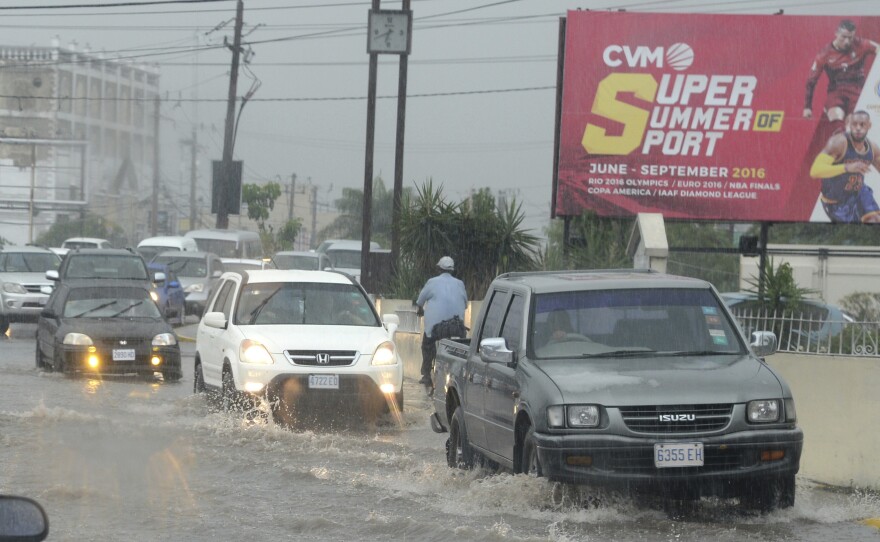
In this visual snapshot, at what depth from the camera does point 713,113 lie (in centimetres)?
2359

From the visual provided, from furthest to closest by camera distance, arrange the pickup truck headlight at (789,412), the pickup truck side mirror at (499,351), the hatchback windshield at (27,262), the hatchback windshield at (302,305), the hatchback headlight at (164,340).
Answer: the hatchback windshield at (27,262) < the hatchback headlight at (164,340) < the hatchback windshield at (302,305) < the pickup truck side mirror at (499,351) < the pickup truck headlight at (789,412)

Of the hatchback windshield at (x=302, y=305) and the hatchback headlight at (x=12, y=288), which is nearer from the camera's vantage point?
the hatchback windshield at (x=302, y=305)

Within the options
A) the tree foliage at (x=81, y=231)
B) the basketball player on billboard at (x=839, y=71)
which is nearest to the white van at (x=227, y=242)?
the basketball player on billboard at (x=839, y=71)

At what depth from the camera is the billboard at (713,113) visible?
23.5 meters

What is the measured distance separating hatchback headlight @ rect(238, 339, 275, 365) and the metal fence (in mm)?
5084

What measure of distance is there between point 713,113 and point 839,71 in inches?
93.4

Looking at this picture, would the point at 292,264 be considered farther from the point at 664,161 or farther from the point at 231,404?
the point at 231,404

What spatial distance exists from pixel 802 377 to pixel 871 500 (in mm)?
1569

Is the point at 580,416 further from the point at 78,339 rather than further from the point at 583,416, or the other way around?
the point at 78,339

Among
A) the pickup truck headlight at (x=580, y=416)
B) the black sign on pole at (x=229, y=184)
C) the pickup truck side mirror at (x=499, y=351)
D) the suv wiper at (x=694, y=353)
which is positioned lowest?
the pickup truck headlight at (x=580, y=416)

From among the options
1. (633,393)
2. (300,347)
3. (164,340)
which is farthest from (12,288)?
(633,393)

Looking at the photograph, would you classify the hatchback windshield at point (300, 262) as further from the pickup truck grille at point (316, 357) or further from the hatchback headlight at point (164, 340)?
the pickup truck grille at point (316, 357)

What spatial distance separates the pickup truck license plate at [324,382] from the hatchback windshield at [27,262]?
744 inches

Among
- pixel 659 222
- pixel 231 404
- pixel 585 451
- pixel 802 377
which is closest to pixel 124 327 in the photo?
pixel 231 404
